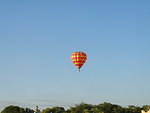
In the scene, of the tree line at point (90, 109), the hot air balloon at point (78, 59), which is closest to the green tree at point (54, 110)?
the tree line at point (90, 109)

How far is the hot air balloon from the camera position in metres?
61.0

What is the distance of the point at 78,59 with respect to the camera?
6091 cm

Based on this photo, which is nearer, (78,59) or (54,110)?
(78,59)

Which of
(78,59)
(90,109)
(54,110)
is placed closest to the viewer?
(78,59)

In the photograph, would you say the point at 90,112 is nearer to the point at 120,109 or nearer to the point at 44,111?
the point at 120,109

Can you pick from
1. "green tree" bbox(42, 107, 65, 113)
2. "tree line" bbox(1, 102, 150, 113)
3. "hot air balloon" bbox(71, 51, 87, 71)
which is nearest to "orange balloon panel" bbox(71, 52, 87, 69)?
"hot air balloon" bbox(71, 51, 87, 71)

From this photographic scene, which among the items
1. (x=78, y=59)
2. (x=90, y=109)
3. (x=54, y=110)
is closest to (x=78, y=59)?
(x=78, y=59)

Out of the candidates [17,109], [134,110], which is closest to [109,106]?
[134,110]

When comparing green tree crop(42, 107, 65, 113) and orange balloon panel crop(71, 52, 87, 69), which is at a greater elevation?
orange balloon panel crop(71, 52, 87, 69)

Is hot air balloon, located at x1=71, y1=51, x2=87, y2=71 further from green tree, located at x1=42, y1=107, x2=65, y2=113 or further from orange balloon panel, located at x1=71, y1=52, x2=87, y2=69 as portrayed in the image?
green tree, located at x1=42, y1=107, x2=65, y2=113

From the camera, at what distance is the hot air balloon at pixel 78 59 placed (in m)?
61.0

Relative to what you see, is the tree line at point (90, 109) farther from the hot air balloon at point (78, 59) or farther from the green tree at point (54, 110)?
the hot air balloon at point (78, 59)

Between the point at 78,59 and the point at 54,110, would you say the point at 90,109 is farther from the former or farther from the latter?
the point at 78,59

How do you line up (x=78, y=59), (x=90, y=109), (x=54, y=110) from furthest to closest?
1. (x=54, y=110)
2. (x=90, y=109)
3. (x=78, y=59)
